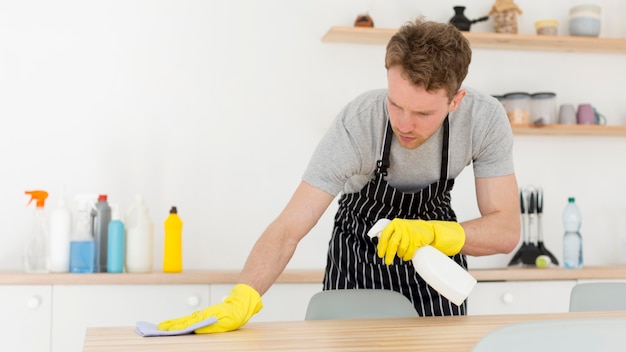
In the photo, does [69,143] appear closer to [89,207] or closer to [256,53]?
[89,207]

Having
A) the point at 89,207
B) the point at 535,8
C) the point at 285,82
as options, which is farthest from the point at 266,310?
the point at 535,8

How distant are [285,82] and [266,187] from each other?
0.46 m

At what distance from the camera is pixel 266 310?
309 cm

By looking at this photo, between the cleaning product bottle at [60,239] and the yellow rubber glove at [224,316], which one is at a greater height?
the yellow rubber glove at [224,316]

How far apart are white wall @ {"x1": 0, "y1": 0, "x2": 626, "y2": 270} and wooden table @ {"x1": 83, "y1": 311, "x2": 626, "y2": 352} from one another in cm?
164

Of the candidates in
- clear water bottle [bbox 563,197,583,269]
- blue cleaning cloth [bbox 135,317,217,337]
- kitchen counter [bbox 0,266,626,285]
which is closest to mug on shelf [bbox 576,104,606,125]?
clear water bottle [bbox 563,197,583,269]

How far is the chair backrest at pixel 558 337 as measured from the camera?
108cm

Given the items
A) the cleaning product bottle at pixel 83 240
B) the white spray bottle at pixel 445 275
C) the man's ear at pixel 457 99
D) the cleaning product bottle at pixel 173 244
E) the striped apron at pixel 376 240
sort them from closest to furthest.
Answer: the white spray bottle at pixel 445 275 → the man's ear at pixel 457 99 → the striped apron at pixel 376 240 → the cleaning product bottle at pixel 83 240 → the cleaning product bottle at pixel 173 244

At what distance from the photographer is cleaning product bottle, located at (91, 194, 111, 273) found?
3.09 m

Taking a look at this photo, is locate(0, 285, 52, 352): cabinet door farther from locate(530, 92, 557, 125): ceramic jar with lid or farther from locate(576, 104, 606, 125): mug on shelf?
locate(576, 104, 606, 125): mug on shelf

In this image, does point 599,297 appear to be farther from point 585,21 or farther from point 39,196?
point 39,196

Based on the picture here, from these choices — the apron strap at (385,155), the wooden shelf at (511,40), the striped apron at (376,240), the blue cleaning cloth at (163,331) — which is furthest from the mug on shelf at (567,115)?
the blue cleaning cloth at (163,331)

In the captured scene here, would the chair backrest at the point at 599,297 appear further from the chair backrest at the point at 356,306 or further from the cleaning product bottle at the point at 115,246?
the cleaning product bottle at the point at 115,246

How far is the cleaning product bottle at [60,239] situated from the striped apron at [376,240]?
1.05 metres
